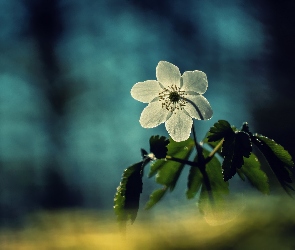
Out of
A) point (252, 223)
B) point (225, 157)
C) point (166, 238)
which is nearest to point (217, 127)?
point (225, 157)

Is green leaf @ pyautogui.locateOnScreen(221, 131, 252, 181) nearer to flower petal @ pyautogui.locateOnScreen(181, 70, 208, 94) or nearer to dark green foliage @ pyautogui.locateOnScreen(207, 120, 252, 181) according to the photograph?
dark green foliage @ pyautogui.locateOnScreen(207, 120, 252, 181)

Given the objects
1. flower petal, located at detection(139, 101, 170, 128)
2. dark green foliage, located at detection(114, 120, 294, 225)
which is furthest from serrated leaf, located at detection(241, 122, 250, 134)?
flower petal, located at detection(139, 101, 170, 128)

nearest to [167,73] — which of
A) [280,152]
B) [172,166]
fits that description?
[172,166]

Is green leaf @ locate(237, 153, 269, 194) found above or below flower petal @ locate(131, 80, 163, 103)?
below

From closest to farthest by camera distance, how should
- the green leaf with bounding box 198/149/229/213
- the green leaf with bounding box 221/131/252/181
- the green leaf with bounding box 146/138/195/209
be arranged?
the green leaf with bounding box 221/131/252/181 → the green leaf with bounding box 198/149/229/213 → the green leaf with bounding box 146/138/195/209

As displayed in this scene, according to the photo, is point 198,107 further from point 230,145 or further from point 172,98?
point 230,145

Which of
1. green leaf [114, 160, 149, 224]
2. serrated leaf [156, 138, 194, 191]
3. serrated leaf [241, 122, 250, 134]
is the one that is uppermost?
serrated leaf [156, 138, 194, 191]

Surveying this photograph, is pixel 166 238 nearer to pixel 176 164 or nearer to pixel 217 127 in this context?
pixel 176 164
